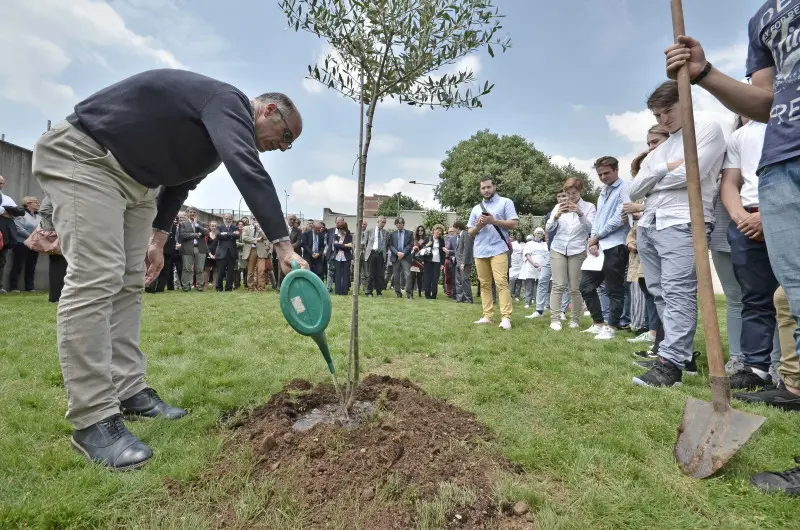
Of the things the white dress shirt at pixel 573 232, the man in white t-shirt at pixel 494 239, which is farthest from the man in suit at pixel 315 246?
the white dress shirt at pixel 573 232

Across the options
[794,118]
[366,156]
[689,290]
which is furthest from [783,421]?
[366,156]

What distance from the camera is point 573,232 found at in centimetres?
646

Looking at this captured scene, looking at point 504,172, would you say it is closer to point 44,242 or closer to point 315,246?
point 315,246

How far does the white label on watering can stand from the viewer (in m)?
2.28

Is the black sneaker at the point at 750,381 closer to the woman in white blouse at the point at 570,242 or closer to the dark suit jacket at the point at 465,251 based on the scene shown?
the woman in white blouse at the point at 570,242

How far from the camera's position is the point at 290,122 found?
245cm

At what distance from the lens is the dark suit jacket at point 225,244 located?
12781 mm

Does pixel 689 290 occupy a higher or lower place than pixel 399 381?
higher

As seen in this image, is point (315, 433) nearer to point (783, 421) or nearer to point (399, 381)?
point (399, 381)

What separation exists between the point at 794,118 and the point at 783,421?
6.68ft

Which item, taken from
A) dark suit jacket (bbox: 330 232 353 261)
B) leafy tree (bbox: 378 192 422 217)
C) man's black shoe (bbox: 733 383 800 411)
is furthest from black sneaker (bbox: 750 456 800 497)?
leafy tree (bbox: 378 192 422 217)

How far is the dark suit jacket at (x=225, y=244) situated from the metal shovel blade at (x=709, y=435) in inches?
488

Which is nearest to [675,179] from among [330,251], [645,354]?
[645,354]

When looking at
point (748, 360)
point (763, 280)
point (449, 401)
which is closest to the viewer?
point (449, 401)
